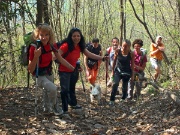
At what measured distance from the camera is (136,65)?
9281 mm

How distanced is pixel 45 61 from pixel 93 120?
1.61 metres

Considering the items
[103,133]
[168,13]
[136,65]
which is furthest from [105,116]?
[168,13]

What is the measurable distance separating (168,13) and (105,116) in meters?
12.8

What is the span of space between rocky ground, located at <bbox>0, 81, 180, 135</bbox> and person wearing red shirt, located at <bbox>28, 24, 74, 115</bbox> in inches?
15.7

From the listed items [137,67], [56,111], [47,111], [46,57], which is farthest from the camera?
→ [137,67]

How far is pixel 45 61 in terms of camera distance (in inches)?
237

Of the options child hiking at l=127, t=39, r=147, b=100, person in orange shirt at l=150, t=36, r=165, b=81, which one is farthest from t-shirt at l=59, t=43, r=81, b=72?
person in orange shirt at l=150, t=36, r=165, b=81

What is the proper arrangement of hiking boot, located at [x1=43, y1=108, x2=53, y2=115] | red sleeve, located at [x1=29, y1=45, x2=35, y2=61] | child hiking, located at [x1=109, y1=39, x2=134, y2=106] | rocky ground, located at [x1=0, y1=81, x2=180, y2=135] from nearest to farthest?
rocky ground, located at [x1=0, y1=81, x2=180, y2=135] < red sleeve, located at [x1=29, y1=45, x2=35, y2=61] < hiking boot, located at [x1=43, y1=108, x2=53, y2=115] < child hiking, located at [x1=109, y1=39, x2=134, y2=106]

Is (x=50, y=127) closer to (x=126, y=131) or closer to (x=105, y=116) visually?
(x=126, y=131)

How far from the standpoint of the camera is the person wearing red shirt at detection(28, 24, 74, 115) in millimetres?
5762

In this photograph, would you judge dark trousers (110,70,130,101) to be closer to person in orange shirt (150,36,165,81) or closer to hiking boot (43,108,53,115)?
hiking boot (43,108,53,115)

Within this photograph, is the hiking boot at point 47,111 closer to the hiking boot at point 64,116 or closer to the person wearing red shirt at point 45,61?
the person wearing red shirt at point 45,61

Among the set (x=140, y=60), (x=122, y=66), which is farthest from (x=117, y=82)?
(x=140, y=60)

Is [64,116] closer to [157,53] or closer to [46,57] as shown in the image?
[46,57]
